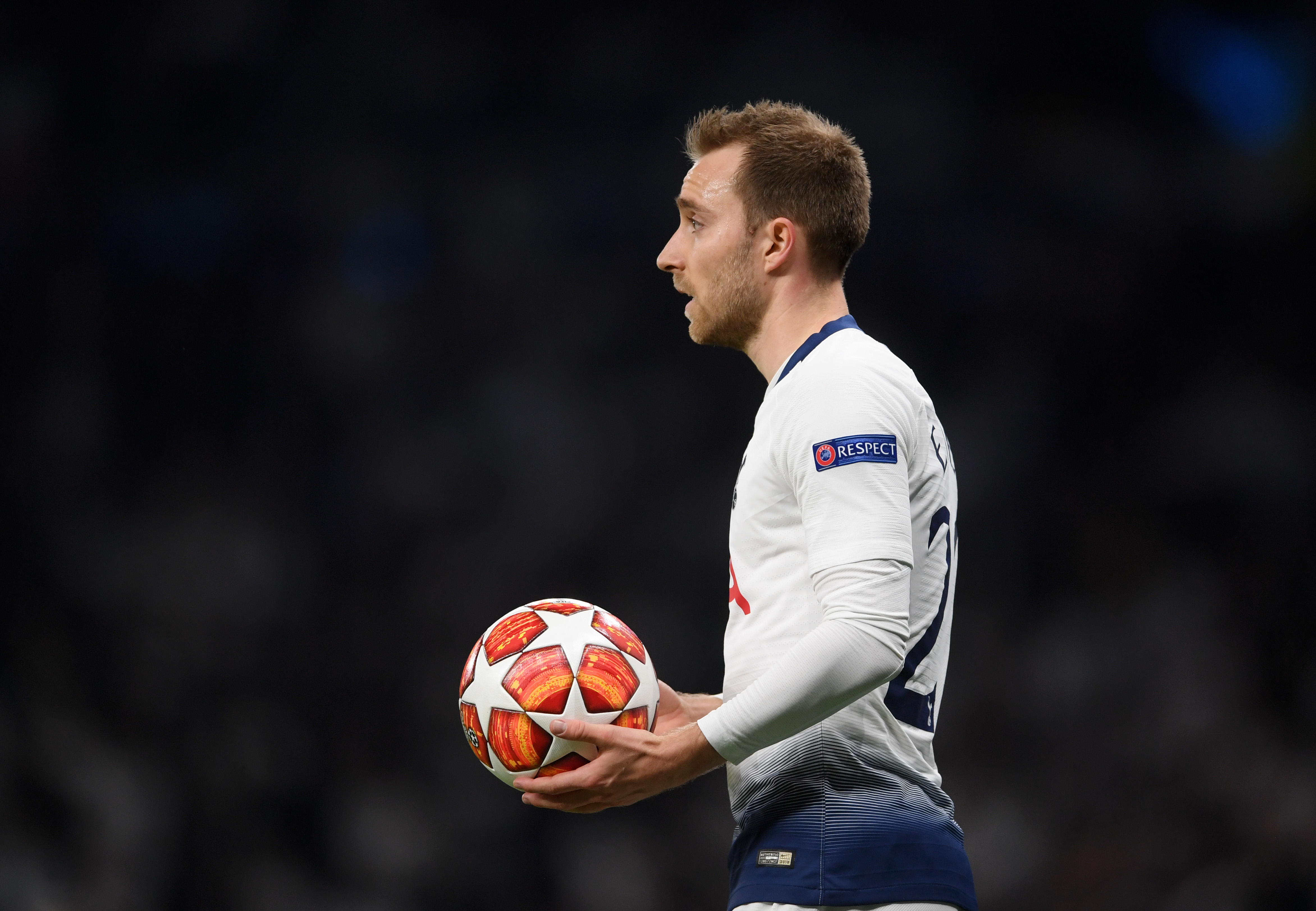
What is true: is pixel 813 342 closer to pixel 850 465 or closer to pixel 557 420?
pixel 850 465

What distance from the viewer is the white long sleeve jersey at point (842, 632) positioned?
155 cm

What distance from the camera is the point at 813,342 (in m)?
1.90

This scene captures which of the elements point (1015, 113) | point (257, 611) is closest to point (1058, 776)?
point (1015, 113)

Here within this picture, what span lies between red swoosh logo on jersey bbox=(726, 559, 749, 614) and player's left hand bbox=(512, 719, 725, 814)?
0.31 metres

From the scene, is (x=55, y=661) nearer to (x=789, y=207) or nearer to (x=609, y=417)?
(x=609, y=417)

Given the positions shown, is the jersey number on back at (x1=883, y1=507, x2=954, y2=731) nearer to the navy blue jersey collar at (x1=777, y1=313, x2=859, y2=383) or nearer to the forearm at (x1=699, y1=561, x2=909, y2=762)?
the forearm at (x1=699, y1=561, x2=909, y2=762)

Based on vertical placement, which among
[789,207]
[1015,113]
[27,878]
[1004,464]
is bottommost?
[27,878]

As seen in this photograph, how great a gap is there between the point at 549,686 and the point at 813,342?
2.28 ft

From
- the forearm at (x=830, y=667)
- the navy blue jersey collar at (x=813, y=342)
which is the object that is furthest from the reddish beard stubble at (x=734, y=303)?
the forearm at (x=830, y=667)

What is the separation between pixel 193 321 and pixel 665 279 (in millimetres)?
2266

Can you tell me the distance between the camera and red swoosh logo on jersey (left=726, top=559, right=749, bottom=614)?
6.08 ft

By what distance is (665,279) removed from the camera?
18.3ft

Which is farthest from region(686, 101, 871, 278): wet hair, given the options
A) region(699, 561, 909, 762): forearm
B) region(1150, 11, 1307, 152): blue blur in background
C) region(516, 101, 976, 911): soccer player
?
region(1150, 11, 1307, 152): blue blur in background

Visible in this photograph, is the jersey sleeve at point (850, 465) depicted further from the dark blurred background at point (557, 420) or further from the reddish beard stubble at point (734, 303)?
the dark blurred background at point (557, 420)
